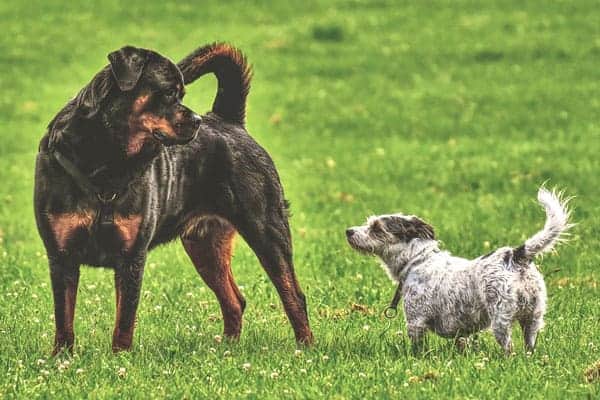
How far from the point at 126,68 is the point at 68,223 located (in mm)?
977

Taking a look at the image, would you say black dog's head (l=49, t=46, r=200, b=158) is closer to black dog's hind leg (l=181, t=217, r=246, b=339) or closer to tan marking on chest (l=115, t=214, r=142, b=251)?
tan marking on chest (l=115, t=214, r=142, b=251)

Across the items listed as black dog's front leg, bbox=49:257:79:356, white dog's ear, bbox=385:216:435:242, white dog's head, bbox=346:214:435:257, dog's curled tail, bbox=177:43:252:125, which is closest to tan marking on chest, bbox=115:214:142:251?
black dog's front leg, bbox=49:257:79:356

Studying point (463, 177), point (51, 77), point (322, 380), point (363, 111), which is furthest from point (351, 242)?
point (51, 77)

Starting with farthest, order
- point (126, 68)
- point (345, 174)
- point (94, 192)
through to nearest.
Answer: point (345, 174)
point (94, 192)
point (126, 68)

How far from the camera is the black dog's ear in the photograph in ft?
24.3

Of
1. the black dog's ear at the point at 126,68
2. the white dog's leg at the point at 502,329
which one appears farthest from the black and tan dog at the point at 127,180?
the white dog's leg at the point at 502,329

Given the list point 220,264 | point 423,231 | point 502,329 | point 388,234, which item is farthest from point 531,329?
point 220,264

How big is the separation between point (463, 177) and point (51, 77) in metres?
9.56

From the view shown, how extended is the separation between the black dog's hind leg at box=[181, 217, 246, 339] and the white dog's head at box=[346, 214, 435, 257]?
961mm

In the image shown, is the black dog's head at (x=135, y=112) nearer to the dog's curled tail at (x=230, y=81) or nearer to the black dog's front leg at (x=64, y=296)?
the black dog's front leg at (x=64, y=296)

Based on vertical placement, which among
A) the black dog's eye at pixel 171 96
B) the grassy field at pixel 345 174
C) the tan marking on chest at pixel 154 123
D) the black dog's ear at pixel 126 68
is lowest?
the grassy field at pixel 345 174

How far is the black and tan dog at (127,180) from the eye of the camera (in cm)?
752

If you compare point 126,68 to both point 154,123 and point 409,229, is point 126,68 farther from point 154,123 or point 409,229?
point 409,229

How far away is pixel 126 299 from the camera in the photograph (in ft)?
25.5
